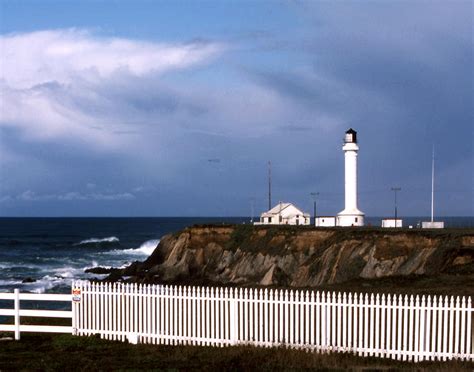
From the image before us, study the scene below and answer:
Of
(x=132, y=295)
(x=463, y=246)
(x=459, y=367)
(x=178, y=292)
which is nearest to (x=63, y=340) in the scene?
(x=132, y=295)

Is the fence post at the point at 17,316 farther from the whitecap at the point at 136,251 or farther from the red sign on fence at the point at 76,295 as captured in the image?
the whitecap at the point at 136,251

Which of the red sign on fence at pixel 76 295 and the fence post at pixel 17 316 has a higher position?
the red sign on fence at pixel 76 295

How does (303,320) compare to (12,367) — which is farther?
(303,320)

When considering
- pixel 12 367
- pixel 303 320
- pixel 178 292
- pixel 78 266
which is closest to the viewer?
pixel 12 367

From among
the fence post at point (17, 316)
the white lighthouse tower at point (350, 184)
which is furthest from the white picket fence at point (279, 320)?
the white lighthouse tower at point (350, 184)

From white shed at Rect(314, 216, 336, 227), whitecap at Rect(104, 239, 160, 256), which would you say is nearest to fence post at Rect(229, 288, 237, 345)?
white shed at Rect(314, 216, 336, 227)

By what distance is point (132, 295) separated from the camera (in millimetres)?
15594

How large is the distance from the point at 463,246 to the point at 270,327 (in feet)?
85.1

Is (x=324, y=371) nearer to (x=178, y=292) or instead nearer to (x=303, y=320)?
(x=303, y=320)

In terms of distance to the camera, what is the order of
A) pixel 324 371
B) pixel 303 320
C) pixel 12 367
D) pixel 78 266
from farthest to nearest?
pixel 78 266 < pixel 303 320 < pixel 12 367 < pixel 324 371

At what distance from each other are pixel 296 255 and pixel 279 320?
36.3m

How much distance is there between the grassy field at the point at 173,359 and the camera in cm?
1255

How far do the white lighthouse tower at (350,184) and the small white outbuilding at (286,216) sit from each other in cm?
1525

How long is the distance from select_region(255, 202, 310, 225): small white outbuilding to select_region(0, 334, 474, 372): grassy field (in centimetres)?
6100
